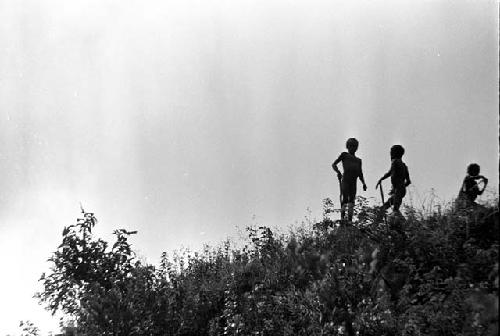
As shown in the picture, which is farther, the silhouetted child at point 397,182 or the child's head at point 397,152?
the child's head at point 397,152

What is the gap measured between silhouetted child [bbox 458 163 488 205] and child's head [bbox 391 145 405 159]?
1343 mm

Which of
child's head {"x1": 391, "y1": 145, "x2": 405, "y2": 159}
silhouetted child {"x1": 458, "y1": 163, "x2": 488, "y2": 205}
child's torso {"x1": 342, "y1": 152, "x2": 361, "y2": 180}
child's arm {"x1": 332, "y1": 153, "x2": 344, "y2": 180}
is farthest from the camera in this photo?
child's arm {"x1": 332, "y1": 153, "x2": 344, "y2": 180}

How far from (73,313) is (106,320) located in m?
2.19

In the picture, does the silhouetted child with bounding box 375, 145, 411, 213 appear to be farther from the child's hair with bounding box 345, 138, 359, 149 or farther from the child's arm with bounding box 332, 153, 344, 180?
the child's arm with bounding box 332, 153, 344, 180

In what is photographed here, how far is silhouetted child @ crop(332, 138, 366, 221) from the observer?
12591mm

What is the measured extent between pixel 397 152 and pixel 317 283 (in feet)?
13.2

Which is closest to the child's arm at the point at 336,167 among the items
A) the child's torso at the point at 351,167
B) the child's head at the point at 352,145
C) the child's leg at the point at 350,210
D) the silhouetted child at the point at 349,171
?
the silhouetted child at the point at 349,171

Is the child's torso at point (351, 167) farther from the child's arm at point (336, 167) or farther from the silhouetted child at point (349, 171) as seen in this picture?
the child's arm at point (336, 167)

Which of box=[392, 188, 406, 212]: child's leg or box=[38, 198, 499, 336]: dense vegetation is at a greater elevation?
box=[392, 188, 406, 212]: child's leg

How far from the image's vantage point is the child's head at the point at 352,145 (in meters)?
12.6

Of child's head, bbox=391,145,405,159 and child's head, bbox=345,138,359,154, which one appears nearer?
child's head, bbox=391,145,405,159

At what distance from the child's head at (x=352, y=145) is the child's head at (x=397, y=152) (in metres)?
1.06

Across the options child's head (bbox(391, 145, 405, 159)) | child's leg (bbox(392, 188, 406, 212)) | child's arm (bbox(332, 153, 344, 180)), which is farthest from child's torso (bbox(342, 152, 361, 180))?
child's leg (bbox(392, 188, 406, 212))

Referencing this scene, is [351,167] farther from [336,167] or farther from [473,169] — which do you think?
[473,169]
